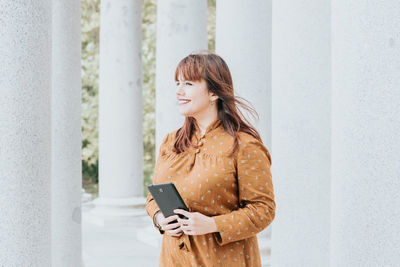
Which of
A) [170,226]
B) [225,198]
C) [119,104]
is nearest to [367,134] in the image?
[225,198]

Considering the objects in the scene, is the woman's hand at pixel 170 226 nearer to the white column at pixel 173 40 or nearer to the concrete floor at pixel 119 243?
the white column at pixel 173 40

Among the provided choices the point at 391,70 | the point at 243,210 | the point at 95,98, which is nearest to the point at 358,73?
the point at 391,70

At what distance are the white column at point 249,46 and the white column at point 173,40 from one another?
32.5ft

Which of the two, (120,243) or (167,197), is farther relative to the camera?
(120,243)

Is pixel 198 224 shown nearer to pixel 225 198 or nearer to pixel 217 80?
pixel 225 198

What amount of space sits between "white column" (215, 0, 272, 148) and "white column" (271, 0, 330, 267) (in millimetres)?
17553

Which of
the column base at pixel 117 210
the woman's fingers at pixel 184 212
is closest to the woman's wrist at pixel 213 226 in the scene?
the woman's fingers at pixel 184 212

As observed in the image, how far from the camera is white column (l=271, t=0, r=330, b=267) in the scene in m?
37.8

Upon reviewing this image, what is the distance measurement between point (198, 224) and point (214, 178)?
7.92 ft

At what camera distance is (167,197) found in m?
24.4

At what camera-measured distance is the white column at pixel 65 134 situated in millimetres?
42125

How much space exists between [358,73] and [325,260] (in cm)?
1857

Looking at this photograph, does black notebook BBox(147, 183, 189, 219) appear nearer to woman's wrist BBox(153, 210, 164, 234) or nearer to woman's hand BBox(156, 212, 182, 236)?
woman's hand BBox(156, 212, 182, 236)

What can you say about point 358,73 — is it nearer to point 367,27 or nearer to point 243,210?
point 367,27
